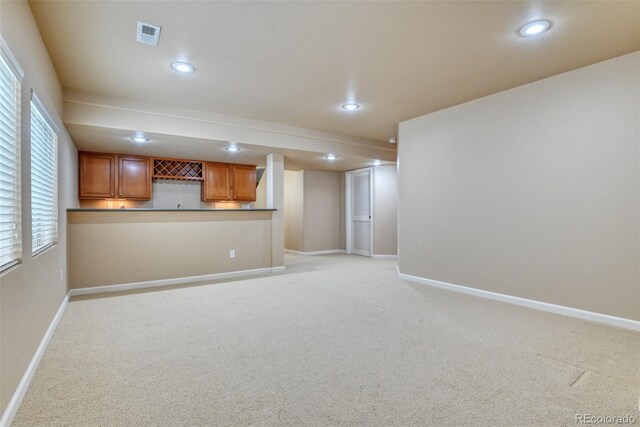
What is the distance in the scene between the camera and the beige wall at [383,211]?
7.17 m

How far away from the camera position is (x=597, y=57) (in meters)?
2.84

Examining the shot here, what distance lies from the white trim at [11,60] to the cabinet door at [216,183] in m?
4.72

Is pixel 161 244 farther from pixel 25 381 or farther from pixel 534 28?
pixel 534 28

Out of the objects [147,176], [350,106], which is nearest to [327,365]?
[350,106]

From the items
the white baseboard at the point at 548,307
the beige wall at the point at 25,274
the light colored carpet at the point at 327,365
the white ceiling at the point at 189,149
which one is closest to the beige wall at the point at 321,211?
the white ceiling at the point at 189,149

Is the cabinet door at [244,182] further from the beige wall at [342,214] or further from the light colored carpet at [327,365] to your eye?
the light colored carpet at [327,365]

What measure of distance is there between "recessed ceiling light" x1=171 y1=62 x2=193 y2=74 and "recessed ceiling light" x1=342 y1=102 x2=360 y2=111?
6.07 feet

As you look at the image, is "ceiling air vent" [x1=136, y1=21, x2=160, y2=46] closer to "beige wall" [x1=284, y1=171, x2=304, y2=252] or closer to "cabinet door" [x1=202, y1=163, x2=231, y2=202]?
"cabinet door" [x1=202, y1=163, x2=231, y2=202]

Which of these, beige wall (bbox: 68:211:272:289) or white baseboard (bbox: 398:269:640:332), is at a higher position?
beige wall (bbox: 68:211:272:289)

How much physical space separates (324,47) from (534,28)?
159cm

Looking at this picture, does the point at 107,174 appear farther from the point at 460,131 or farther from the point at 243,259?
the point at 460,131

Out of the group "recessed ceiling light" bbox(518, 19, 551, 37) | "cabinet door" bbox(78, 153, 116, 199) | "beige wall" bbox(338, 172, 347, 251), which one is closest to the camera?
"recessed ceiling light" bbox(518, 19, 551, 37)

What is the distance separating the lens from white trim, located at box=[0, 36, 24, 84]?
160cm

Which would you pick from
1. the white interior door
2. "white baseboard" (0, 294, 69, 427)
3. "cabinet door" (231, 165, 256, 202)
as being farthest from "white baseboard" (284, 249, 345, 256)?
"white baseboard" (0, 294, 69, 427)
